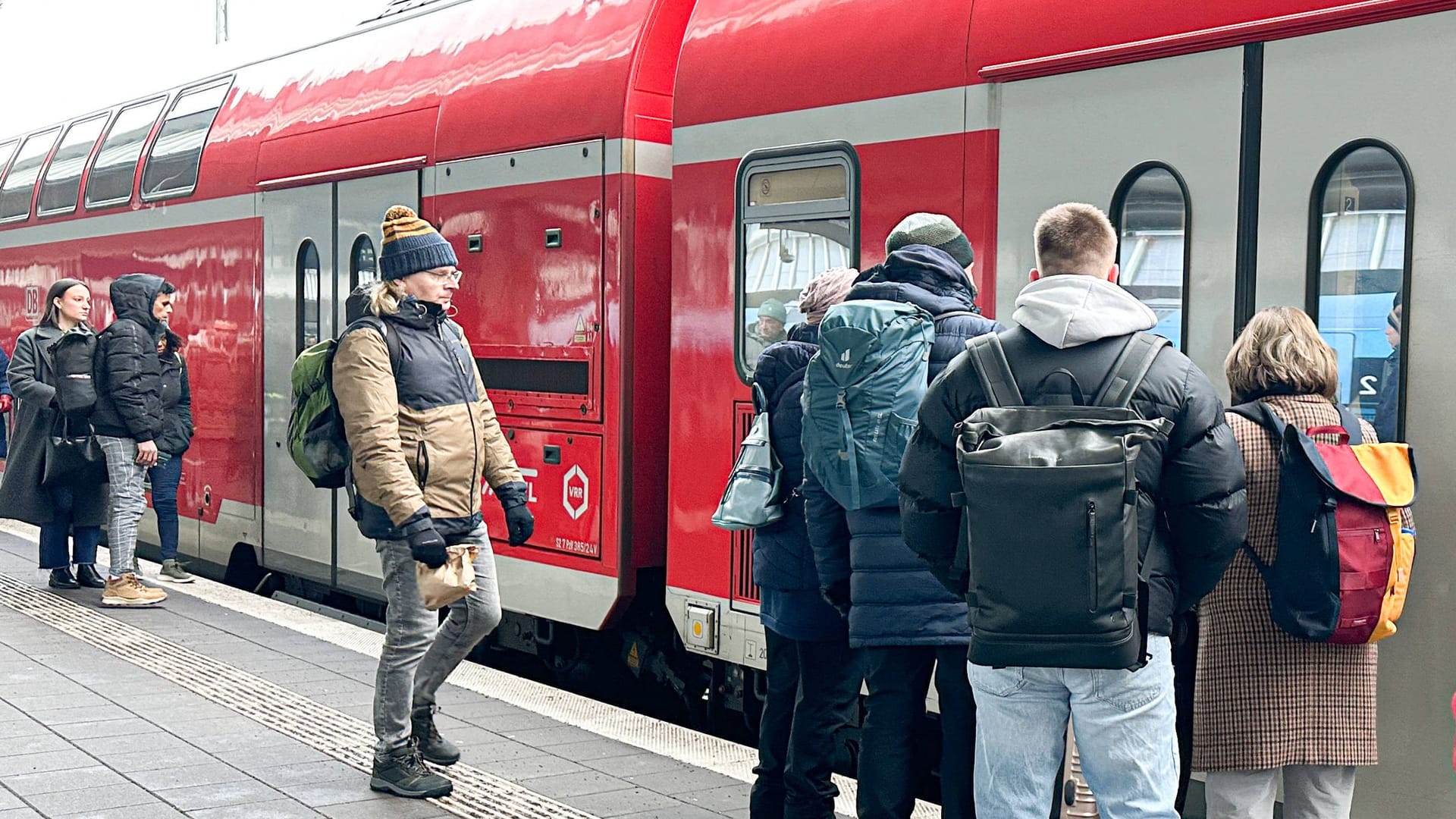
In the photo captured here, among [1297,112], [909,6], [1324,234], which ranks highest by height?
[909,6]

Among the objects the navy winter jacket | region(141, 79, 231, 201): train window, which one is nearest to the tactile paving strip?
the navy winter jacket

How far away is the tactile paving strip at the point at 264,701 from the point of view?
484cm

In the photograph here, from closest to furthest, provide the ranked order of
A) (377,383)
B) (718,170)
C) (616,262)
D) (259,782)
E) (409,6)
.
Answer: (377,383) → (259,782) → (718,170) → (616,262) → (409,6)

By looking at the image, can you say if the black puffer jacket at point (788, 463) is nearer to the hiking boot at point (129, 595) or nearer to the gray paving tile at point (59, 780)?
the gray paving tile at point (59, 780)

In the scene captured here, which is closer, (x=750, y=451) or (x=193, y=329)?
(x=750, y=451)

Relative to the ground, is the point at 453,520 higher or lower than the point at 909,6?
lower

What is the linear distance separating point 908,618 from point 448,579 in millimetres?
1582

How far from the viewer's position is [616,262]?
6.27 meters

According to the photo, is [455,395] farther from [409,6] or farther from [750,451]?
[409,6]

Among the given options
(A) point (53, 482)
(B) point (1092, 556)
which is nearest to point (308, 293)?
(A) point (53, 482)

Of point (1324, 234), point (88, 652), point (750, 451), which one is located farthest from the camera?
point (88, 652)

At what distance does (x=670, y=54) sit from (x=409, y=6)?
262 centimetres

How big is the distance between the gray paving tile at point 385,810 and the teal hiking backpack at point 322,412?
39.0 inches

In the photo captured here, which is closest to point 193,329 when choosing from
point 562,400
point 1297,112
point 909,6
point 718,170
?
point 562,400
